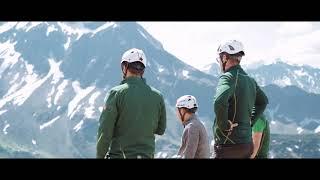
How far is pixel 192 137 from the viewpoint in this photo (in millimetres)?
8141

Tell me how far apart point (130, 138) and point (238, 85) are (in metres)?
1.57

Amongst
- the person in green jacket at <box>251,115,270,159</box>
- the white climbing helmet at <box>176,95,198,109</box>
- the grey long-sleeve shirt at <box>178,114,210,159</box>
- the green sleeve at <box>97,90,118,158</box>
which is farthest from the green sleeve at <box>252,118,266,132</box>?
the green sleeve at <box>97,90,118,158</box>

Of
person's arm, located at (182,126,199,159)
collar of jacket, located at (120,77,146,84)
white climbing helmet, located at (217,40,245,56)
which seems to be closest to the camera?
collar of jacket, located at (120,77,146,84)

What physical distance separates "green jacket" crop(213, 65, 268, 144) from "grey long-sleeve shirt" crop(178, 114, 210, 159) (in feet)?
4.83

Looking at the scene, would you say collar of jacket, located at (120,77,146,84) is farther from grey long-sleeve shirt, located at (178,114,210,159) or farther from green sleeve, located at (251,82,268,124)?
grey long-sleeve shirt, located at (178,114,210,159)

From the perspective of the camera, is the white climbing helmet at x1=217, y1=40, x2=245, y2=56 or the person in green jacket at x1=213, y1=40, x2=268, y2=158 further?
the white climbing helmet at x1=217, y1=40, x2=245, y2=56

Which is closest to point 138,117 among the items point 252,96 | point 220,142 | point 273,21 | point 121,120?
point 121,120

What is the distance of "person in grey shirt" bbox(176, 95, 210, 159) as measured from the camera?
8039 mm

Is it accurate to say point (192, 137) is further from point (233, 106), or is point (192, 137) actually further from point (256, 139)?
point (233, 106)

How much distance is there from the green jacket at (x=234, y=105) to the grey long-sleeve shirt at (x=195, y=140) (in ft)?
4.83

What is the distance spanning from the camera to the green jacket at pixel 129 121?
19.0 ft

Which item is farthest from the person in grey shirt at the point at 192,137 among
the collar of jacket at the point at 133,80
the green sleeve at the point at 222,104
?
the collar of jacket at the point at 133,80
